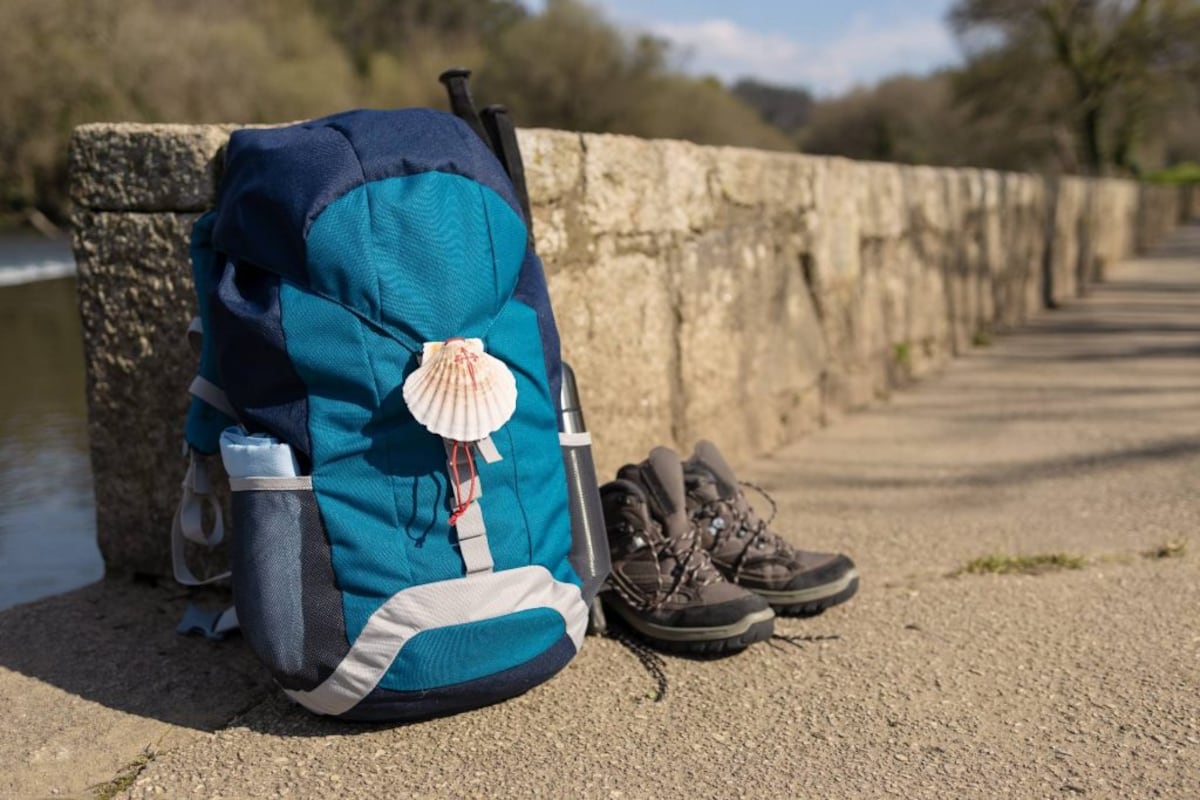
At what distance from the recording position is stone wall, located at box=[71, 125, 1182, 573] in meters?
2.16

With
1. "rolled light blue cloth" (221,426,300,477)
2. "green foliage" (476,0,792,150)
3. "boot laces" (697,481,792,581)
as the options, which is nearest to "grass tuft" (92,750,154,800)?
"rolled light blue cloth" (221,426,300,477)

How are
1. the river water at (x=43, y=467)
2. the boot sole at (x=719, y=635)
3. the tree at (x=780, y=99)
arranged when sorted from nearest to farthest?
the boot sole at (x=719, y=635) → the river water at (x=43, y=467) → the tree at (x=780, y=99)

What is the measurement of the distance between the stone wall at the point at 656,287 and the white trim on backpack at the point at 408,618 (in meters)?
0.83

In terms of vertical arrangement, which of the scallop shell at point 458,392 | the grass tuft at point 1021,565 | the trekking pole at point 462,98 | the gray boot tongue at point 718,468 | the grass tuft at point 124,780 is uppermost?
the trekking pole at point 462,98

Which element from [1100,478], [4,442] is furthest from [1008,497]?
[4,442]

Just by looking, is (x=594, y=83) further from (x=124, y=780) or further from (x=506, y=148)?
(x=124, y=780)

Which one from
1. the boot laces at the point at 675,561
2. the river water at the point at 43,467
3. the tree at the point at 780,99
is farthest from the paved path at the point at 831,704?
the tree at the point at 780,99

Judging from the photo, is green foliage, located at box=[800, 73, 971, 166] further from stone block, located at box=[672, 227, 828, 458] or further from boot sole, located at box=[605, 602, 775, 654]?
boot sole, located at box=[605, 602, 775, 654]

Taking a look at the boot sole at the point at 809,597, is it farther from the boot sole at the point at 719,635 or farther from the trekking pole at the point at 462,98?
the trekking pole at the point at 462,98

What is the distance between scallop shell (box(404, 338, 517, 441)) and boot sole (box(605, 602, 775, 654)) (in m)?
0.53

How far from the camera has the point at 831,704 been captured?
175 centimetres

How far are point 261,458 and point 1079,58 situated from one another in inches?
994

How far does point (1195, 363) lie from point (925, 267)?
1370 millimetres

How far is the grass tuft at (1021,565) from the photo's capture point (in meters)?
2.36
